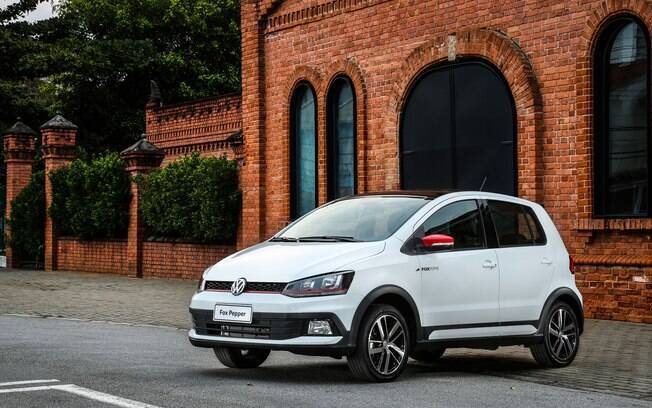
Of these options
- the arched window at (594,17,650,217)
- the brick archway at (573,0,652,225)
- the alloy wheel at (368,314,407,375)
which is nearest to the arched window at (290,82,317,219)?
the brick archway at (573,0,652,225)

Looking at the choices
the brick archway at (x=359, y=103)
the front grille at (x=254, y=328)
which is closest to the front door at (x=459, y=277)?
the front grille at (x=254, y=328)

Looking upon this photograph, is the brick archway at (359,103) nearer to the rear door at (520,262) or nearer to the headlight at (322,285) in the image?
the rear door at (520,262)

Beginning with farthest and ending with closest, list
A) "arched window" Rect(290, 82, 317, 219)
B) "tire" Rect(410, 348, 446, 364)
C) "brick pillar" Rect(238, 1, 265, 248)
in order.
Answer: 1. "brick pillar" Rect(238, 1, 265, 248)
2. "arched window" Rect(290, 82, 317, 219)
3. "tire" Rect(410, 348, 446, 364)

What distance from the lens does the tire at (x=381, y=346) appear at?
912 cm

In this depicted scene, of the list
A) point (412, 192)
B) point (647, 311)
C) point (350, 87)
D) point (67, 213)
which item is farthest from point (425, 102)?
point (67, 213)

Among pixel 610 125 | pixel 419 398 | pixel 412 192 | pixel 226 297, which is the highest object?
pixel 610 125

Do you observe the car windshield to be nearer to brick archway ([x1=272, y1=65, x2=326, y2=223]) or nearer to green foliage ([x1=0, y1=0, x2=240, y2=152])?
brick archway ([x1=272, y1=65, x2=326, y2=223])

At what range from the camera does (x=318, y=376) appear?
9.80 meters

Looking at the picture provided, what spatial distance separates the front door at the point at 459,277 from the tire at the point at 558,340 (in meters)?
0.72

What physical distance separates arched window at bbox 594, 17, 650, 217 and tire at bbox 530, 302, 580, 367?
14.6 ft

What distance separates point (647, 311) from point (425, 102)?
5.58 metres

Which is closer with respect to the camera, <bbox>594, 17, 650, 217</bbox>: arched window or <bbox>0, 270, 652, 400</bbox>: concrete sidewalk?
<bbox>0, 270, 652, 400</bbox>: concrete sidewalk

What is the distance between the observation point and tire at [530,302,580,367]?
425 inches

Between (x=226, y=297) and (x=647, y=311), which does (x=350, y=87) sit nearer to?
(x=647, y=311)
